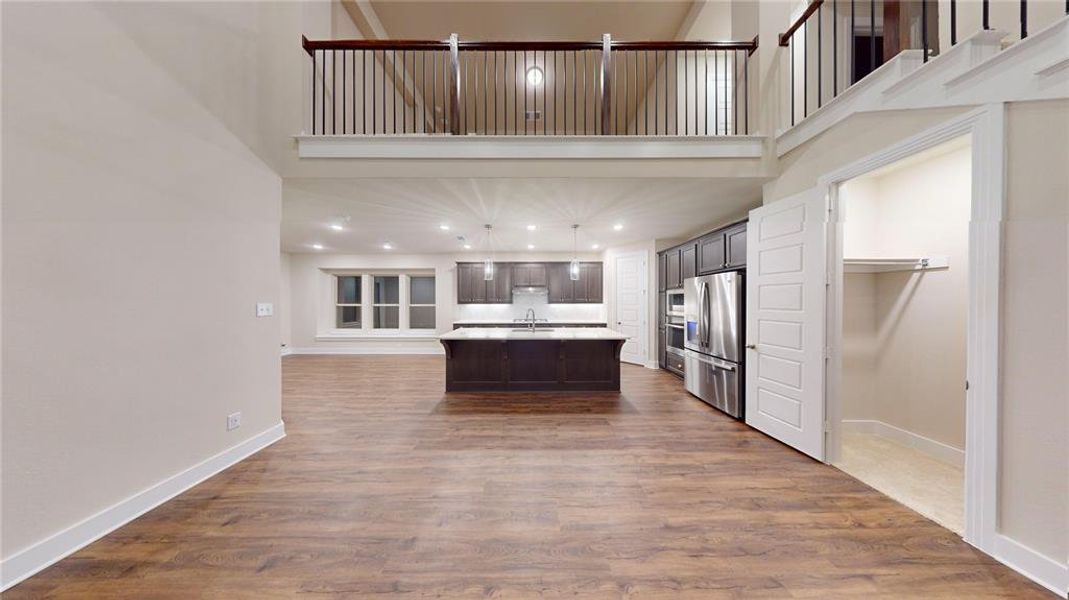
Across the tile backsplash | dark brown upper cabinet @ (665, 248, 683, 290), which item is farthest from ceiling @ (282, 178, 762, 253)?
the tile backsplash

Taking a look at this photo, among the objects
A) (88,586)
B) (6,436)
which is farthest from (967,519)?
(6,436)

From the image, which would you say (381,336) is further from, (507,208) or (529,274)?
(507,208)

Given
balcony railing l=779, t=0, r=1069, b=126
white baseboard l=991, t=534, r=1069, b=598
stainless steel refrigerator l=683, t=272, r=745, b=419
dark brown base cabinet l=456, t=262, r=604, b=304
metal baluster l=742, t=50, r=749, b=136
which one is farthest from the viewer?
dark brown base cabinet l=456, t=262, r=604, b=304

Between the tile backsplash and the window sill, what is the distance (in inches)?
31.3

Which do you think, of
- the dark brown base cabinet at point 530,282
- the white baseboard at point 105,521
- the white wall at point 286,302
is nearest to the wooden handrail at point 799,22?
the dark brown base cabinet at point 530,282

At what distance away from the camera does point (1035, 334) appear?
5.24 ft

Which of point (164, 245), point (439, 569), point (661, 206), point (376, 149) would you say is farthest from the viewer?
point (661, 206)

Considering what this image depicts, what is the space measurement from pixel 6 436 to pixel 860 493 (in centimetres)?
467

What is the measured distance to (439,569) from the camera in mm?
1690

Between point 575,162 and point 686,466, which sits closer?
point 686,466

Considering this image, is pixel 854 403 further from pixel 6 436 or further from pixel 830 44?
pixel 6 436

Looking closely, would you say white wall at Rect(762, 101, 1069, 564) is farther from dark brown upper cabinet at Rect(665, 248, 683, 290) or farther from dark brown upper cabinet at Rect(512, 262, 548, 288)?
dark brown upper cabinet at Rect(512, 262, 548, 288)

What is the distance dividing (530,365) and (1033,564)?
414cm

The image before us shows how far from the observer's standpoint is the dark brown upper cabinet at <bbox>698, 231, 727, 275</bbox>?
4162 millimetres
